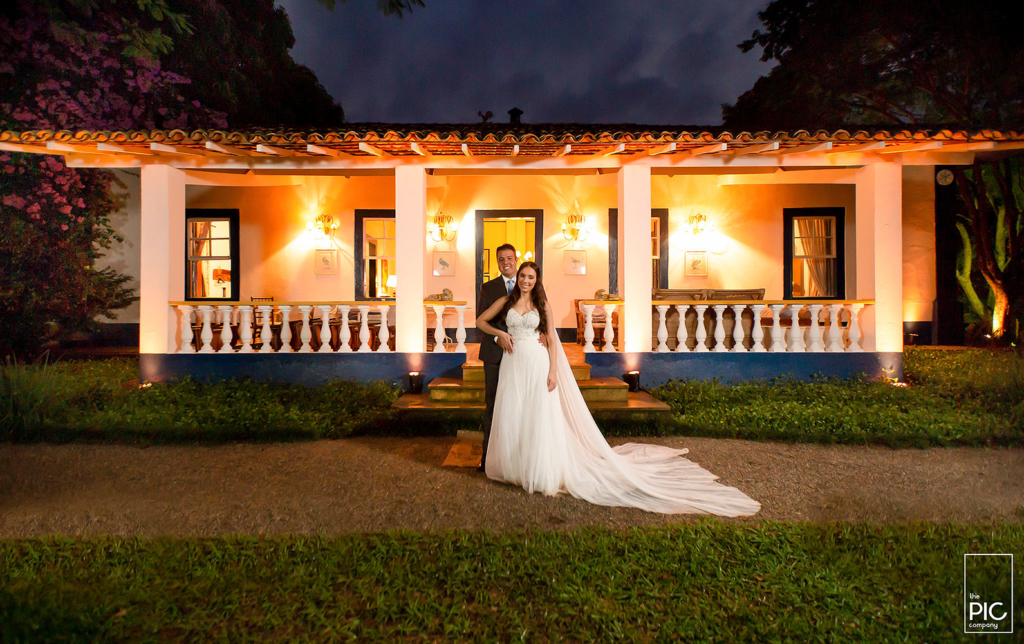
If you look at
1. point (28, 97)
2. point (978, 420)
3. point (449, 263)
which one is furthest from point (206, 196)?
point (978, 420)

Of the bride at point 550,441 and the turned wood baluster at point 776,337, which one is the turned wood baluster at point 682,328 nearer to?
the turned wood baluster at point 776,337

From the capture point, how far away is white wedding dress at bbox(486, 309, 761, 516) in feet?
13.0

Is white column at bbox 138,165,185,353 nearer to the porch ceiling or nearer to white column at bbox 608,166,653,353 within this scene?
the porch ceiling

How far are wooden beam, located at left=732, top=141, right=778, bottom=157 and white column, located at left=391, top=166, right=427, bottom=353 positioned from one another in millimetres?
4249

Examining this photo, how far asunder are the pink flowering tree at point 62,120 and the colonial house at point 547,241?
1.70m

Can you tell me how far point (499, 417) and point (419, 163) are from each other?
4.57 m

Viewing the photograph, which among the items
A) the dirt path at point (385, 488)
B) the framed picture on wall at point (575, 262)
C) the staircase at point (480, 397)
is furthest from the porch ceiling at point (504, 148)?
the dirt path at point (385, 488)

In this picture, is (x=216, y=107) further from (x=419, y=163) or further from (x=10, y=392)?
(x=10, y=392)

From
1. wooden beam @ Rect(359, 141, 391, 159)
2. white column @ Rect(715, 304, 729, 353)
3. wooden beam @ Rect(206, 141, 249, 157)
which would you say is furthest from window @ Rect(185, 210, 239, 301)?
white column @ Rect(715, 304, 729, 353)

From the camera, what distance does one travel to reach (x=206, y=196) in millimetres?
10211

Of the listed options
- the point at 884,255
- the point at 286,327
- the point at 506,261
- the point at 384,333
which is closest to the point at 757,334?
the point at 884,255

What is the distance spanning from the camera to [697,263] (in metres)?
10.3

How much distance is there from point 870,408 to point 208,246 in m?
11.0

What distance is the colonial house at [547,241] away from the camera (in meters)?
7.02
